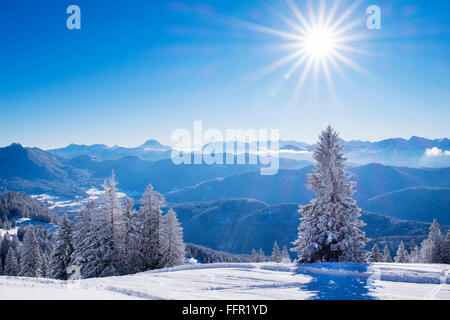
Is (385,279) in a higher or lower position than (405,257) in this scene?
higher

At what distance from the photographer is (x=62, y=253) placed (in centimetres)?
3047

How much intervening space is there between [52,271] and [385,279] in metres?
32.4

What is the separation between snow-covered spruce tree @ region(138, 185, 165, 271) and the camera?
2788cm

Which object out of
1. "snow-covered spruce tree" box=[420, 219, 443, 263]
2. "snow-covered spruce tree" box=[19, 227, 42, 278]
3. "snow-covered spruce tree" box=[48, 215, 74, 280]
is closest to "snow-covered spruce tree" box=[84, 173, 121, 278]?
"snow-covered spruce tree" box=[48, 215, 74, 280]

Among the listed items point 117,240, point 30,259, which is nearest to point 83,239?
point 117,240

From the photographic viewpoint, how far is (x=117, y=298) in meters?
8.45

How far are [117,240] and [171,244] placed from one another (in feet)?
17.9

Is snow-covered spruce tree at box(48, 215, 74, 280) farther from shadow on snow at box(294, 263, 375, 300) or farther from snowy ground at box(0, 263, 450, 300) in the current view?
shadow on snow at box(294, 263, 375, 300)

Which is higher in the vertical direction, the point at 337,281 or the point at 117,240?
the point at 337,281

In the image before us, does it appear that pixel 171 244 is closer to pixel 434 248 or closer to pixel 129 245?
pixel 129 245
